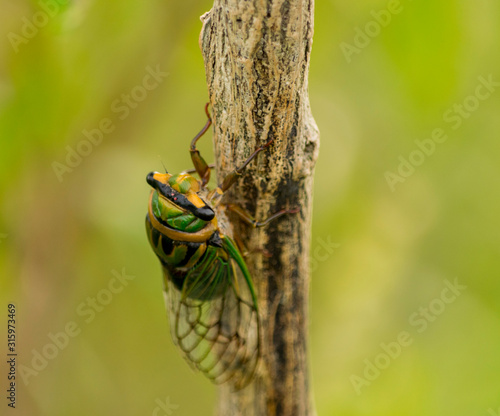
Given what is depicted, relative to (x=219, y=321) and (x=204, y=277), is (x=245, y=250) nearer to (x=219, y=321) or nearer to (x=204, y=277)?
(x=204, y=277)

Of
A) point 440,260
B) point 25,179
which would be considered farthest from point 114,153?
point 440,260

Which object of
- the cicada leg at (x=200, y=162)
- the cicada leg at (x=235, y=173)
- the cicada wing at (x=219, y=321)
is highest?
the cicada leg at (x=200, y=162)

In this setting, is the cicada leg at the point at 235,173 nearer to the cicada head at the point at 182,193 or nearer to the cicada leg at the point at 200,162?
the cicada head at the point at 182,193

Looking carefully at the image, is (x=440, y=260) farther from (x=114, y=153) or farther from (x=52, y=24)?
(x=52, y=24)

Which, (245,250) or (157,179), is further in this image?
(157,179)

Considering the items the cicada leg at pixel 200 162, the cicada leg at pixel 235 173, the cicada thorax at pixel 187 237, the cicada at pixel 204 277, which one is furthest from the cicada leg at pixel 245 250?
the cicada leg at pixel 200 162

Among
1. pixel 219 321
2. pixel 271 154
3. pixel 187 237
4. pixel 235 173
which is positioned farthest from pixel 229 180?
pixel 219 321

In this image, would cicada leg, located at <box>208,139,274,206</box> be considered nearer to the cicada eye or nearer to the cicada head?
the cicada head
